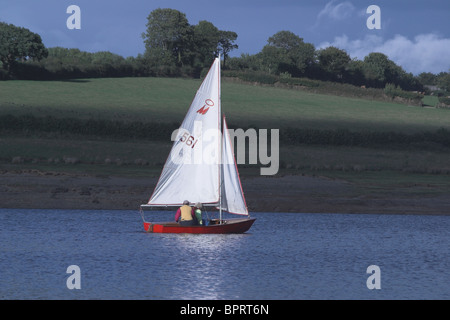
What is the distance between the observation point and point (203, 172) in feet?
136

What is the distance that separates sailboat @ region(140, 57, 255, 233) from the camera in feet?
133

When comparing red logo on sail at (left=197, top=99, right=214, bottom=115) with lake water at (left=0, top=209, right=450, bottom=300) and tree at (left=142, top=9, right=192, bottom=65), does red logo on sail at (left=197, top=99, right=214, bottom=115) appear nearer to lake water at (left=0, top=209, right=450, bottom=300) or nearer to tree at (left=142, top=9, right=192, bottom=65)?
lake water at (left=0, top=209, right=450, bottom=300)

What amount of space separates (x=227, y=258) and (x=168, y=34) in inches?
5380

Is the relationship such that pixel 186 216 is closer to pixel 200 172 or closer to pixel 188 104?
pixel 200 172

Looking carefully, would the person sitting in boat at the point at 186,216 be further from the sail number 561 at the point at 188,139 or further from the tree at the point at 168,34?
the tree at the point at 168,34

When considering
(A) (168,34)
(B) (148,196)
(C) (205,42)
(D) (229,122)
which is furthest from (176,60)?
(B) (148,196)

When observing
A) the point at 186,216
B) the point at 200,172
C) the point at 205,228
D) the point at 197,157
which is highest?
the point at 197,157

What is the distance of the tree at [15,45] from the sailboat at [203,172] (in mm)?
85666

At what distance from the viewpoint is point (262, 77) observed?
148625mm

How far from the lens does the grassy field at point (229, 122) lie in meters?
63.2

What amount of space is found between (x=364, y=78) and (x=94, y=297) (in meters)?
166

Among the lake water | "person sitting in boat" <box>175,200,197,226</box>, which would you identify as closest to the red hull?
"person sitting in boat" <box>175,200,197,226</box>

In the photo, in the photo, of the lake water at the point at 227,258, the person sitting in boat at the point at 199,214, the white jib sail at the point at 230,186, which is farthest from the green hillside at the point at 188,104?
the person sitting in boat at the point at 199,214
